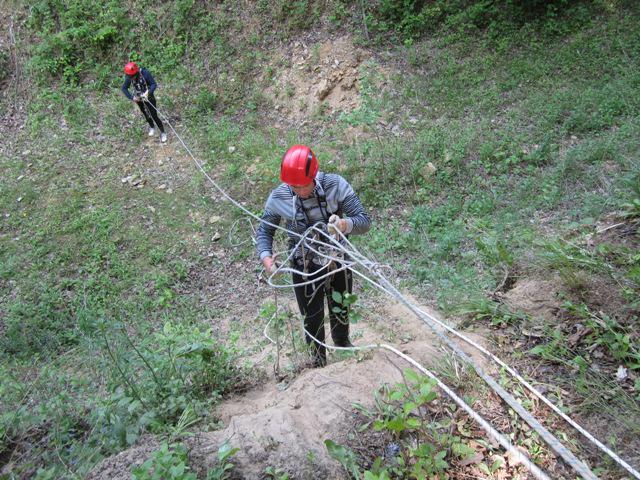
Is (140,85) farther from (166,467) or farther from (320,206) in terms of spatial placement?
(166,467)

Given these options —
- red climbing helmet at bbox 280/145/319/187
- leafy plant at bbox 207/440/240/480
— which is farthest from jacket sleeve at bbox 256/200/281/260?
leafy plant at bbox 207/440/240/480

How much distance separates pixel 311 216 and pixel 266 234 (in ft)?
1.34

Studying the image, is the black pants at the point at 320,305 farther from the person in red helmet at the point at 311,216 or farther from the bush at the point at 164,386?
the bush at the point at 164,386

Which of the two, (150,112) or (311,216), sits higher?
(150,112)

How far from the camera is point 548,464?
6.79 ft

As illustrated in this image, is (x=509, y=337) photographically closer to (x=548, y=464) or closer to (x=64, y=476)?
(x=548, y=464)

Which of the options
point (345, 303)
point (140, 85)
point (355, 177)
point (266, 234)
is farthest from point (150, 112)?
point (345, 303)

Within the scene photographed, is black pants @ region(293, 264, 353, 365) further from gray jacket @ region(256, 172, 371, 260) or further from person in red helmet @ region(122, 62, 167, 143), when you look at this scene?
person in red helmet @ region(122, 62, 167, 143)

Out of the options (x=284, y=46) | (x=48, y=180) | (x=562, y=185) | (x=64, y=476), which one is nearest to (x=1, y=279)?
(x=48, y=180)

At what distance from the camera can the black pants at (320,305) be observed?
3.32 m

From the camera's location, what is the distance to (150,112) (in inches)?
355

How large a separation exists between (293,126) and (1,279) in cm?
554

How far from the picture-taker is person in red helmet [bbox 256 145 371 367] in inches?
115

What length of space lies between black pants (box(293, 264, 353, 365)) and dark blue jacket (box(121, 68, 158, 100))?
6.66m
